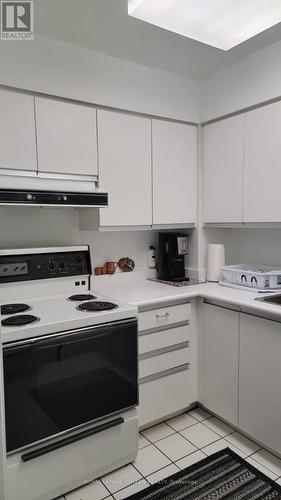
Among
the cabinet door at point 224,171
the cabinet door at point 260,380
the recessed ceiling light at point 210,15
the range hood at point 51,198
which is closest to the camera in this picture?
the recessed ceiling light at point 210,15

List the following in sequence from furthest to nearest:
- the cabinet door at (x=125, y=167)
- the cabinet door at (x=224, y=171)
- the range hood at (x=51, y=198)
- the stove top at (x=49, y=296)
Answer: the cabinet door at (x=224, y=171) < the cabinet door at (x=125, y=167) < the range hood at (x=51, y=198) < the stove top at (x=49, y=296)

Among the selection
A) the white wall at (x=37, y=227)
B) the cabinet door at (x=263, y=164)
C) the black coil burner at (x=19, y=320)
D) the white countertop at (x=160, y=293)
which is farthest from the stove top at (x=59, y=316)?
the cabinet door at (x=263, y=164)

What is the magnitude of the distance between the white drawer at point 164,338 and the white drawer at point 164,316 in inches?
1.9

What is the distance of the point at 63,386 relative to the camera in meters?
1.56

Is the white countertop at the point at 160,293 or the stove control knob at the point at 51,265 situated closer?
the white countertop at the point at 160,293

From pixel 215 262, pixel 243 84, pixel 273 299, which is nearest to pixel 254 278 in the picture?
pixel 273 299

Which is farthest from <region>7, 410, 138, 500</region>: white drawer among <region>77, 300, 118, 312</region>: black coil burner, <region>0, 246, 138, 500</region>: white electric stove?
<region>77, 300, 118, 312</region>: black coil burner

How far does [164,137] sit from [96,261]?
1.01 meters

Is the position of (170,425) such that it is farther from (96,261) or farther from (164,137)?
(164,137)

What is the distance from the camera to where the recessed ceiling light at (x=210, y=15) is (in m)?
1.41

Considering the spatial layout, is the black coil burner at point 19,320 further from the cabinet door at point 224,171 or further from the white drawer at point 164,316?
the cabinet door at point 224,171

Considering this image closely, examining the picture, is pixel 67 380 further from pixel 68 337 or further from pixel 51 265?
pixel 51 265

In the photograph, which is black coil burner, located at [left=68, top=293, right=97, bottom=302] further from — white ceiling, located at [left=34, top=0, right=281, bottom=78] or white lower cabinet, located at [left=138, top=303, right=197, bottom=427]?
white ceiling, located at [left=34, top=0, right=281, bottom=78]

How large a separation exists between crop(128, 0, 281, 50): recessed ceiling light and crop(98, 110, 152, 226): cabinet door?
685mm
